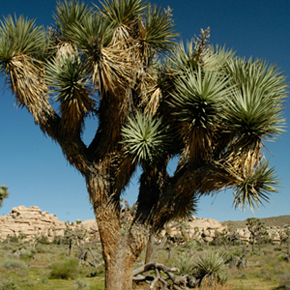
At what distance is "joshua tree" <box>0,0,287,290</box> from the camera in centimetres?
550

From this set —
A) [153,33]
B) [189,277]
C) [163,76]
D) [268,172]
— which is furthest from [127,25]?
[189,277]

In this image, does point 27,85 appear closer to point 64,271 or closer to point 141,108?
point 141,108

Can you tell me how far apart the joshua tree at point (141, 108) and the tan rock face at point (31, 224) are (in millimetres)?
46887

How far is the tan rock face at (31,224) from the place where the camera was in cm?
5319

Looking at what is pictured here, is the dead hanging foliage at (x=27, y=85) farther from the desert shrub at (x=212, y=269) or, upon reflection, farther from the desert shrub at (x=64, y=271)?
the desert shrub at (x=64, y=271)

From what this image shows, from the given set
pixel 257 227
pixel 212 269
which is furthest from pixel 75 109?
pixel 257 227

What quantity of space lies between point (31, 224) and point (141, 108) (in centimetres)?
5520

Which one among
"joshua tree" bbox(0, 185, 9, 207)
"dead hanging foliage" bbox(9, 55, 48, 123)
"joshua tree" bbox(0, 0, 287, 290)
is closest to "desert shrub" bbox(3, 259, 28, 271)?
"joshua tree" bbox(0, 185, 9, 207)

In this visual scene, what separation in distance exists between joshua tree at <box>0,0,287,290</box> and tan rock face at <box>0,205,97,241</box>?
4689 centimetres

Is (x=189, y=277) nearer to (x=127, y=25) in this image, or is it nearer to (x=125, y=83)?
(x=125, y=83)

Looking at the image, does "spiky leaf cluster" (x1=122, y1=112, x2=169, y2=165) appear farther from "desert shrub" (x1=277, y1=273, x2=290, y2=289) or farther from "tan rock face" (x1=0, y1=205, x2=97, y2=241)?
"tan rock face" (x1=0, y1=205, x2=97, y2=241)

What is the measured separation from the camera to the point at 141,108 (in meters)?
6.91

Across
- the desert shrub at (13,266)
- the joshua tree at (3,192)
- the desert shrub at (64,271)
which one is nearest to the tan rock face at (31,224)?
the desert shrub at (13,266)

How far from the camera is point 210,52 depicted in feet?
22.6
